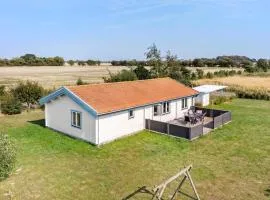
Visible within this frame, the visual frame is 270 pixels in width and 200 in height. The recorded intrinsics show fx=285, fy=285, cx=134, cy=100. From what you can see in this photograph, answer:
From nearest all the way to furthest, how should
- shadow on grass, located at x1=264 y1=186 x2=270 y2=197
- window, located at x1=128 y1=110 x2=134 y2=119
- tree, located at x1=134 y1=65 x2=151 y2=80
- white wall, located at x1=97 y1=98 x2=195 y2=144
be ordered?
1. shadow on grass, located at x1=264 y1=186 x2=270 y2=197
2. white wall, located at x1=97 y1=98 x2=195 y2=144
3. window, located at x1=128 y1=110 x2=134 y2=119
4. tree, located at x1=134 y1=65 x2=151 y2=80

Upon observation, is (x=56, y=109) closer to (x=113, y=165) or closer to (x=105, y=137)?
(x=105, y=137)

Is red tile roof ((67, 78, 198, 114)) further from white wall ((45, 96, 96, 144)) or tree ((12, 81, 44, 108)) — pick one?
tree ((12, 81, 44, 108))

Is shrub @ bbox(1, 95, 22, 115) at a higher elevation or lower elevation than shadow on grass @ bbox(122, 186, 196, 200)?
higher

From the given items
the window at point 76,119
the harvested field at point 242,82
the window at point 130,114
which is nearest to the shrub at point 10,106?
the window at point 76,119

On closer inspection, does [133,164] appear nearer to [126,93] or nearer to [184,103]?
[126,93]

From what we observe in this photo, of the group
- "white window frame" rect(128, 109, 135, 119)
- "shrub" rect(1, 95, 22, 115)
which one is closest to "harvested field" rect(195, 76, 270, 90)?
"white window frame" rect(128, 109, 135, 119)
